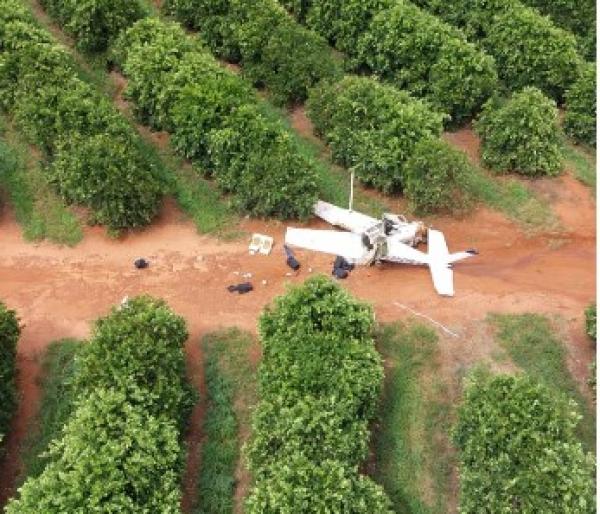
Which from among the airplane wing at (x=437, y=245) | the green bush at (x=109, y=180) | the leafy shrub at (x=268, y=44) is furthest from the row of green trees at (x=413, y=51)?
the green bush at (x=109, y=180)

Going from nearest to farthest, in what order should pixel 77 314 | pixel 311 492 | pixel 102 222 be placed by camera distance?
1. pixel 311 492
2. pixel 77 314
3. pixel 102 222

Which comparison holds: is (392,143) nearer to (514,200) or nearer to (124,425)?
(514,200)

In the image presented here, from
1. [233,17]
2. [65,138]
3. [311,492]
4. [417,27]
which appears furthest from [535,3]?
[311,492]

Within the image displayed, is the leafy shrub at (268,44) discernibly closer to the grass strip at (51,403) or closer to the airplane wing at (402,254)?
the airplane wing at (402,254)

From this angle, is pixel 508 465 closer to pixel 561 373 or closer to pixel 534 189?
pixel 561 373

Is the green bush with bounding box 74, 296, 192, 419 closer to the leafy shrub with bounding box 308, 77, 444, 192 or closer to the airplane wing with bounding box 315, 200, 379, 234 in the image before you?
the airplane wing with bounding box 315, 200, 379, 234

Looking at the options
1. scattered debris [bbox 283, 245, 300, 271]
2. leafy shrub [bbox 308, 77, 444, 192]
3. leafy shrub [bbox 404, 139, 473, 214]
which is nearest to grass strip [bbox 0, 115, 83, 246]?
scattered debris [bbox 283, 245, 300, 271]
